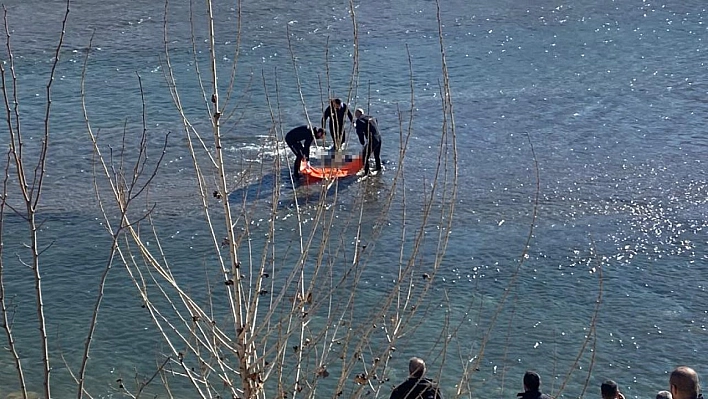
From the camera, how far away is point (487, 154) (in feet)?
59.1

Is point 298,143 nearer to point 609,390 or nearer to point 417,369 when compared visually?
point 609,390

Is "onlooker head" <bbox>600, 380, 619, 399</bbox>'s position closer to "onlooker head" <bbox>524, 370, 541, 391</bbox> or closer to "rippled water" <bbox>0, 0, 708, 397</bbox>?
"onlooker head" <bbox>524, 370, 541, 391</bbox>

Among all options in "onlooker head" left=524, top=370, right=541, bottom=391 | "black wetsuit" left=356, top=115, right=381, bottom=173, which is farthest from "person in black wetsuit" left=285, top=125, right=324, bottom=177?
"onlooker head" left=524, top=370, right=541, bottom=391

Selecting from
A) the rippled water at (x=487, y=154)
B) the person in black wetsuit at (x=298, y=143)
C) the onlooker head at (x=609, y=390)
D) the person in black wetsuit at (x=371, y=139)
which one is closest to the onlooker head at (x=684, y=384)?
the onlooker head at (x=609, y=390)

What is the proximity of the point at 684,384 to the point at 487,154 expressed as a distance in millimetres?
10687

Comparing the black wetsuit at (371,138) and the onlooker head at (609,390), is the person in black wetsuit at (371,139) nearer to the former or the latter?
the black wetsuit at (371,138)

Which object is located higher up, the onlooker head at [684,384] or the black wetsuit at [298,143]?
the onlooker head at [684,384]

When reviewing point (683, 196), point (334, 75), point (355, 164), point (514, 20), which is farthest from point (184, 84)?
point (683, 196)

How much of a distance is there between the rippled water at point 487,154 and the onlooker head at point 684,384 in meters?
1.56

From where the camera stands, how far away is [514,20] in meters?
27.5

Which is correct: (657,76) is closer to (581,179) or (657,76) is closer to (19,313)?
(581,179)

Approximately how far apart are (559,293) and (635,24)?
50.7ft

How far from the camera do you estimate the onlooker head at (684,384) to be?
7512mm

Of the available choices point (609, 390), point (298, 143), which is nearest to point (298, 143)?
point (298, 143)
